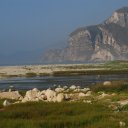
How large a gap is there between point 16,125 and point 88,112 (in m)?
4.83

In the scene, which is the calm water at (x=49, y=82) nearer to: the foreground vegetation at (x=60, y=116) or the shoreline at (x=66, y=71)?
the shoreline at (x=66, y=71)

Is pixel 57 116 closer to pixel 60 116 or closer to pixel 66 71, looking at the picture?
pixel 60 116

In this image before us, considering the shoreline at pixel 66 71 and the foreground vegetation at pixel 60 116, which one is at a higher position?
the foreground vegetation at pixel 60 116

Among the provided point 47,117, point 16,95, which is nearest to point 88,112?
point 47,117

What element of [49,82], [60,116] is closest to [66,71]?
[49,82]

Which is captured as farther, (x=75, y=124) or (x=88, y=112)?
(x=88, y=112)

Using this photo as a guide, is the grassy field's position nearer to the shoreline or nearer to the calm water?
the calm water

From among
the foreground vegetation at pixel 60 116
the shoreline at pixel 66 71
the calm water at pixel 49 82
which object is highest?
the foreground vegetation at pixel 60 116

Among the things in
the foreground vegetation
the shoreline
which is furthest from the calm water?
the foreground vegetation

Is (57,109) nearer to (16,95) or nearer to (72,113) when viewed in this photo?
(72,113)

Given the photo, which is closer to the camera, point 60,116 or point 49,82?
point 60,116

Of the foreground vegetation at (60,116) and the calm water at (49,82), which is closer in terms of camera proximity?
the foreground vegetation at (60,116)

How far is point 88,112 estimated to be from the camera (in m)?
22.7

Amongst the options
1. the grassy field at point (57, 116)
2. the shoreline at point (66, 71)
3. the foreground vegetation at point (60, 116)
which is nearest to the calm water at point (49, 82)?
the shoreline at point (66, 71)
